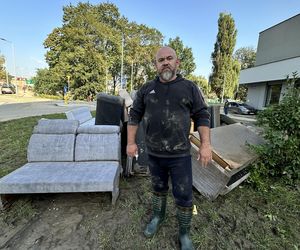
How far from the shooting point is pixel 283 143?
278 cm

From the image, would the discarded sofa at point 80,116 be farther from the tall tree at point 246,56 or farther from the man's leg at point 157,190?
the tall tree at point 246,56

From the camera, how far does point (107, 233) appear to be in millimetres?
2039

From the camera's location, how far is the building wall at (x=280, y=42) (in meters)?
16.8

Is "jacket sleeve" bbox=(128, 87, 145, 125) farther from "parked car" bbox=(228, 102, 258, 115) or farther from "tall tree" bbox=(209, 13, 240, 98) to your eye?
"tall tree" bbox=(209, 13, 240, 98)

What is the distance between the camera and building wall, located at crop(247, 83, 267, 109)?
65.8ft

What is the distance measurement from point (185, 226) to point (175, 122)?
0.98 metres

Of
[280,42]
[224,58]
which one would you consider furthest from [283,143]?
[224,58]

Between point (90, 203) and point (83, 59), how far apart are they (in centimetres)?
2868

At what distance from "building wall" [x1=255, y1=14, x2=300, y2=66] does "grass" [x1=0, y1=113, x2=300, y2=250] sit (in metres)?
18.9

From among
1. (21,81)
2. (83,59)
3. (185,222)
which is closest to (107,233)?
(185,222)

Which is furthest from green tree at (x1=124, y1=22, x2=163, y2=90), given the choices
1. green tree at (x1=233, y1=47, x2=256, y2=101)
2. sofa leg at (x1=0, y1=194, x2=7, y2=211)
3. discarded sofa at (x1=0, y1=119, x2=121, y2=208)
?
sofa leg at (x1=0, y1=194, x2=7, y2=211)

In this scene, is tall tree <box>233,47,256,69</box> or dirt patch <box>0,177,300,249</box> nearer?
dirt patch <box>0,177,300,249</box>

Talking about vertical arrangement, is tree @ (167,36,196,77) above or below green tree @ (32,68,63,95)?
above

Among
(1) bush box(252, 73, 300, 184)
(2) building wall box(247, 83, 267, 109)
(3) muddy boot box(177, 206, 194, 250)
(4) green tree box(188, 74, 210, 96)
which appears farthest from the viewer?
(4) green tree box(188, 74, 210, 96)
